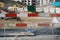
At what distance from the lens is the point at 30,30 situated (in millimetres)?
4586

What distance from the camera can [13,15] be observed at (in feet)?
14.7

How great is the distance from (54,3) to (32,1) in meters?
0.49

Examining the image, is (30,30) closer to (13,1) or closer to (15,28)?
(15,28)

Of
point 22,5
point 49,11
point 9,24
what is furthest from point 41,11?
point 9,24

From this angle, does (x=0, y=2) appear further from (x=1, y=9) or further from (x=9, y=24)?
(x=9, y=24)

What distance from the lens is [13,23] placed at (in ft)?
14.9

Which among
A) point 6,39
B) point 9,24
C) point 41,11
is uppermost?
point 41,11

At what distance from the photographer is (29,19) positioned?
4.50 m

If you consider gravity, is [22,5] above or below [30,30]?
above

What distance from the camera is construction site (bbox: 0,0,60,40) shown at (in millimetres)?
4418

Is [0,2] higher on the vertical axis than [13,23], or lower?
higher

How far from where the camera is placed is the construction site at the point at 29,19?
14.5ft

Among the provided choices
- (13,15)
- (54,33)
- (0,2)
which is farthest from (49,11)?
(0,2)

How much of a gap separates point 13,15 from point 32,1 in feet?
1.76
